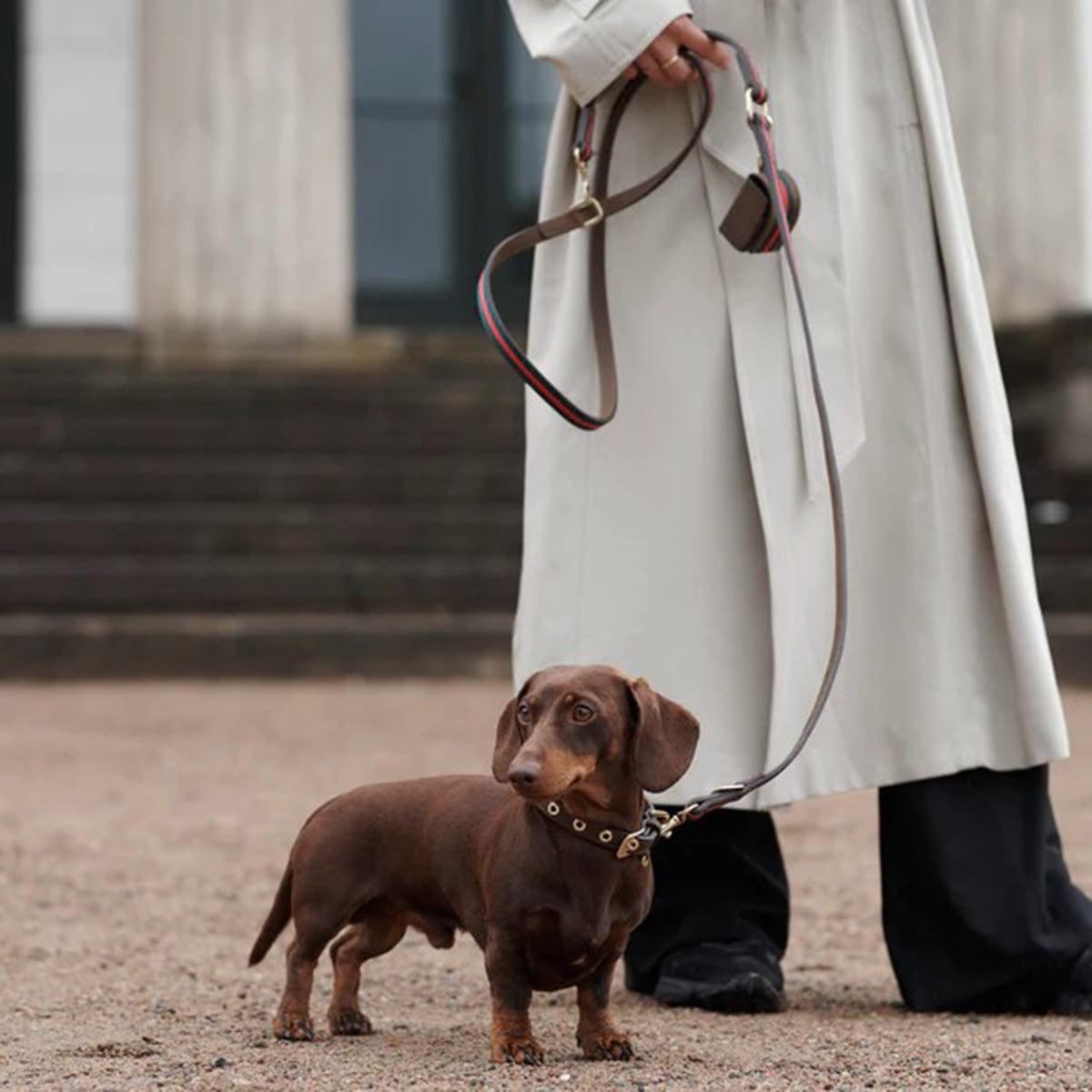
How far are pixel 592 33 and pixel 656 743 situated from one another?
1059mm

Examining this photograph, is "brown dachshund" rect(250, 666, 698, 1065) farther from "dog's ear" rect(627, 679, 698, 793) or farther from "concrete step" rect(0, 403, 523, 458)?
"concrete step" rect(0, 403, 523, 458)

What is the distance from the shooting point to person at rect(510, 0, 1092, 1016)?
3.27 meters

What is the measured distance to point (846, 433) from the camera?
3.31 metres

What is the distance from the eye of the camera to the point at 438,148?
1655 cm

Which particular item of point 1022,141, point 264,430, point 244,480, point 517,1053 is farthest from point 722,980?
point 1022,141

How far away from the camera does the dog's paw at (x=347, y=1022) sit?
3.03 metres

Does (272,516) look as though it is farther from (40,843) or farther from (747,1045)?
(747,1045)

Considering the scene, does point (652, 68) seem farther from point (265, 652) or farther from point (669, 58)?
point (265, 652)

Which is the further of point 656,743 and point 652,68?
point 652,68

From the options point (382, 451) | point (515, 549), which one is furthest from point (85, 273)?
point (515, 549)

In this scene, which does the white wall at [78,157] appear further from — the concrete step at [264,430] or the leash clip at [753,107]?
the leash clip at [753,107]

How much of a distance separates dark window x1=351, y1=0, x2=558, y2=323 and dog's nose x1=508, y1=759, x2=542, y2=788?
13.9 metres

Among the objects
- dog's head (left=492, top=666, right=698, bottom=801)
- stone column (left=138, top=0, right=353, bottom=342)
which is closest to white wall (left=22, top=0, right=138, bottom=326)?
stone column (left=138, top=0, right=353, bottom=342)

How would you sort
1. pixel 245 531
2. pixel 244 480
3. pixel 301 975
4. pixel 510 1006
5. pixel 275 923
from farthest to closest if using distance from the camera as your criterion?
1. pixel 244 480
2. pixel 245 531
3. pixel 275 923
4. pixel 301 975
5. pixel 510 1006
